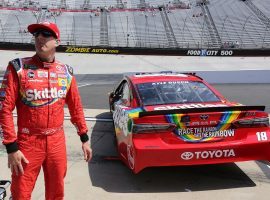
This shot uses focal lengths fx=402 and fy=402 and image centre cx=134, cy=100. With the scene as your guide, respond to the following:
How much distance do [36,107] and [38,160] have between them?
0.40 metres

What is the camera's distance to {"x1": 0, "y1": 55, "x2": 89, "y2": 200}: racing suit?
9.68 ft

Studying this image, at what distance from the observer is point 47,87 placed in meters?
3.04

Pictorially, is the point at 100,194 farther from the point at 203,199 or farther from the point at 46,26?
the point at 46,26

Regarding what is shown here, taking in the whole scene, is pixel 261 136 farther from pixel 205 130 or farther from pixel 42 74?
pixel 42 74

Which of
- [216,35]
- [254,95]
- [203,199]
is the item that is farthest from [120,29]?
[203,199]

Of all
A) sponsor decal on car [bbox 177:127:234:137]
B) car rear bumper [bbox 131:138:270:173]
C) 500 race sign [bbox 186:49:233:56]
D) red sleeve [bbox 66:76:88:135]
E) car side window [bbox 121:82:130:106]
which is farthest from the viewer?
500 race sign [bbox 186:49:233:56]

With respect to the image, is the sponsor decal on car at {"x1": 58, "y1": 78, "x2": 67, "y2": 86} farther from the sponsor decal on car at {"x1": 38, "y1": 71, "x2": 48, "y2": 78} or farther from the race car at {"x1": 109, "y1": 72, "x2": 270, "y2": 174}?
the race car at {"x1": 109, "y1": 72, "x2": 270, "y2": 174}

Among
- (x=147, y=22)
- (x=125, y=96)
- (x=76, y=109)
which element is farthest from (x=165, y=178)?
(x=147, y=22)

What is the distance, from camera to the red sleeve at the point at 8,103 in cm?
285

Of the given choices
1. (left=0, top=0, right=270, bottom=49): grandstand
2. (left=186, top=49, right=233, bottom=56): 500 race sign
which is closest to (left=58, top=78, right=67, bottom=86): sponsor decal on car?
(left=186, top=49, right=233, bottom=56): 500 race sign

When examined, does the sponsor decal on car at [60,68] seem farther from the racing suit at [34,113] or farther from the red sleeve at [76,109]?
the red sleeve at [76,109]

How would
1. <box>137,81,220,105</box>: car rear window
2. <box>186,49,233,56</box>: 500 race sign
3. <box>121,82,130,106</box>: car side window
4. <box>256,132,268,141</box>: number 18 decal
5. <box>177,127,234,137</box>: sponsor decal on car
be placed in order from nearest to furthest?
<box>177,127,234,137</box>: sponsor decal on car → <box>256,132,268,141</box>: number 18 decal → <box>137,81,220,105</box>: car rear window → <box>121,82,130,106</box>: car side window → <box>186,49,233,56</box>: 500 race sign

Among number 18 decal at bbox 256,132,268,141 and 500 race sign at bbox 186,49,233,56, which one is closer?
number 18 decal at bbox 256,132,268,141

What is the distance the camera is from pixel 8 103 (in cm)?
290
